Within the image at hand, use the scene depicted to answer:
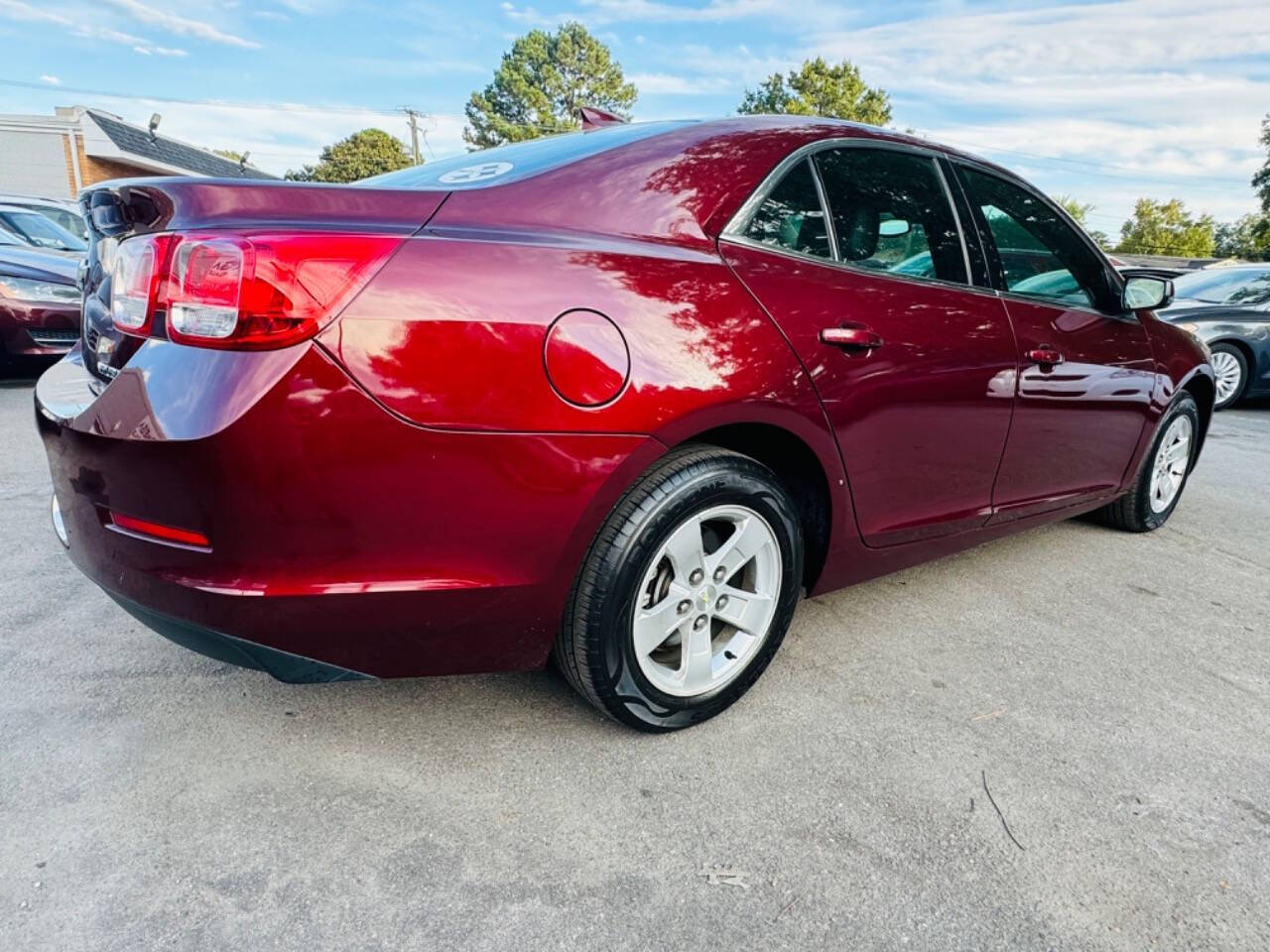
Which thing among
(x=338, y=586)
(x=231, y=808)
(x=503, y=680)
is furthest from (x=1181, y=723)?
(x=231, y=808)

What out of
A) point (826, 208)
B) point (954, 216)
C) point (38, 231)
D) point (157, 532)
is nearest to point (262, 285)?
point (157, 532)

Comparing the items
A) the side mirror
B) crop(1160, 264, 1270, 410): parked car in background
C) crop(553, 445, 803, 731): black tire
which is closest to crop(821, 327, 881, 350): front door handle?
crop(553, 445, 803, 731): black tire

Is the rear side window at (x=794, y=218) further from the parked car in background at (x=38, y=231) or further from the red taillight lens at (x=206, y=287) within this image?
the parked car in background at (x=38, y=231)

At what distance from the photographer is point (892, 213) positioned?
2.38 m

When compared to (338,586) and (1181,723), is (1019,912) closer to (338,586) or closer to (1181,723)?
(1181,723)

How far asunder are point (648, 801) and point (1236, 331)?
8.54 metres

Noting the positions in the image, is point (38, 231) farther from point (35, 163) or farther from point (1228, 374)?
point (35, 163)

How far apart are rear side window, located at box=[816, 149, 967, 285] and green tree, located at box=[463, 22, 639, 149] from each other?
180 ft

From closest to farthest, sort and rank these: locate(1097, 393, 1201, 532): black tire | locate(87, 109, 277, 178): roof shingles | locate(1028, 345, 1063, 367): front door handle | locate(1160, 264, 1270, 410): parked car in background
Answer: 1. locate(1028, 345, 1063, 367): front door handle
2. locate(1097, 393, 1201, 532): black tire
3. locate(1160, 264, 1270, 410): parked car in background
4. locate(87, 109, 277, 178): roof shingles

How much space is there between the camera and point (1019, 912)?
4.90 feet

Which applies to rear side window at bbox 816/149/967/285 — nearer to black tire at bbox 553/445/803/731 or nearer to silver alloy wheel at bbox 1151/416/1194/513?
black tire at bbox 553/445/803/731

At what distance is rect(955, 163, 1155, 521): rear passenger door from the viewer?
2.66 meters

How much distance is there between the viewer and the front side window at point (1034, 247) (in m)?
2.67

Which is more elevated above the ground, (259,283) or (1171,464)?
(259,283)
